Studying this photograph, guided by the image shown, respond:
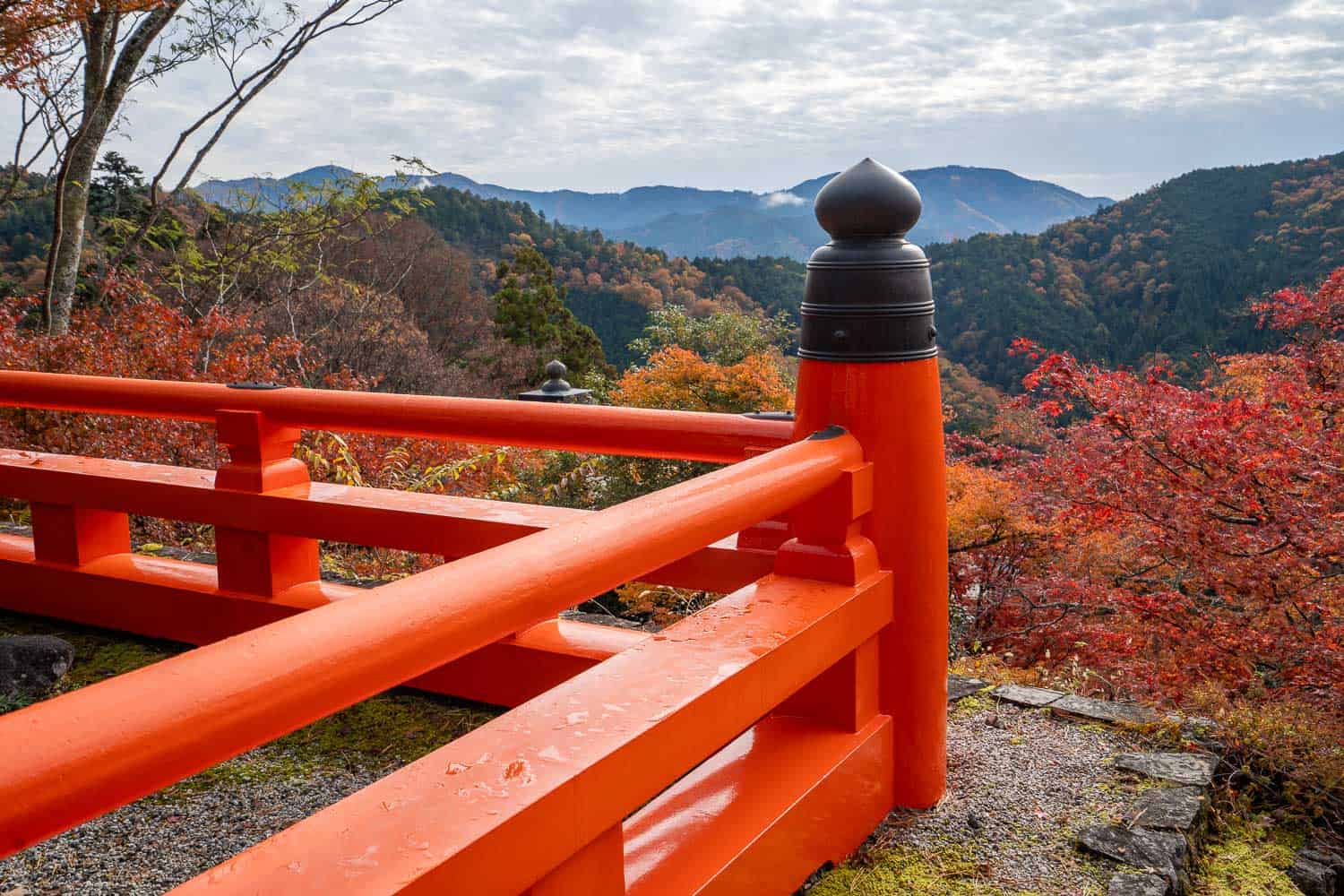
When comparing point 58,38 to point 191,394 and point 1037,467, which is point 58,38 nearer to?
point 191,394

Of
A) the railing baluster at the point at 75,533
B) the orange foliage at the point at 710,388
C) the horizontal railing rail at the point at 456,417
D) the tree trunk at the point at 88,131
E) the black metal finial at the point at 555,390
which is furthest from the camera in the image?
the orange foliage at the point at 710,388

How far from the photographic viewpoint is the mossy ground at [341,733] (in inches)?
93.8

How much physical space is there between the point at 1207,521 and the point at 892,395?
6.78m

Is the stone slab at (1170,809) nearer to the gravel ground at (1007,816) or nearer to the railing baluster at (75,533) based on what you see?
the gravel ground at (1007,816)

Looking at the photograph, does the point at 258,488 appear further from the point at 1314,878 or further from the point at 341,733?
the point at 1314,878

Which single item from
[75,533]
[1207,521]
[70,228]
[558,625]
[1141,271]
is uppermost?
[70,228]

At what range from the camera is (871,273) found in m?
1.87

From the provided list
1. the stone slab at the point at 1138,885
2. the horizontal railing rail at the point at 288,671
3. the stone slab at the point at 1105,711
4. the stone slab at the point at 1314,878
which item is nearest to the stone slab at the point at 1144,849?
the stone slab at the point at 1138,885

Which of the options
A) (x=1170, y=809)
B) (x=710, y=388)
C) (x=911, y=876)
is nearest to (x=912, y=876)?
(x=911, y=876)

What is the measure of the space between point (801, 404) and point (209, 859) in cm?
150

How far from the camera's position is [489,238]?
36625 millimetres

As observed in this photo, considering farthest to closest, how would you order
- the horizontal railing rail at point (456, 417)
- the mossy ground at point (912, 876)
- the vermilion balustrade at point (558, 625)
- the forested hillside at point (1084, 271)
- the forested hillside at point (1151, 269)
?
the forested hillside at point (1084, 271) → the forested hillside at point (1151, 269) → the horizontal railing rail at point (456, 417) → the mossy ground at point (912, 876) → the vermilion balustrade at point (558, 625)

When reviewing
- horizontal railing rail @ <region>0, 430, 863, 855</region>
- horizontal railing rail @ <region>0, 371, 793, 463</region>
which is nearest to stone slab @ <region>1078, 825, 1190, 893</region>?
horizontal railing rail @ <region>0, 371, 793, 463</region>

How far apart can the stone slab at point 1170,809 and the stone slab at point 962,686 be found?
1.94 feet
